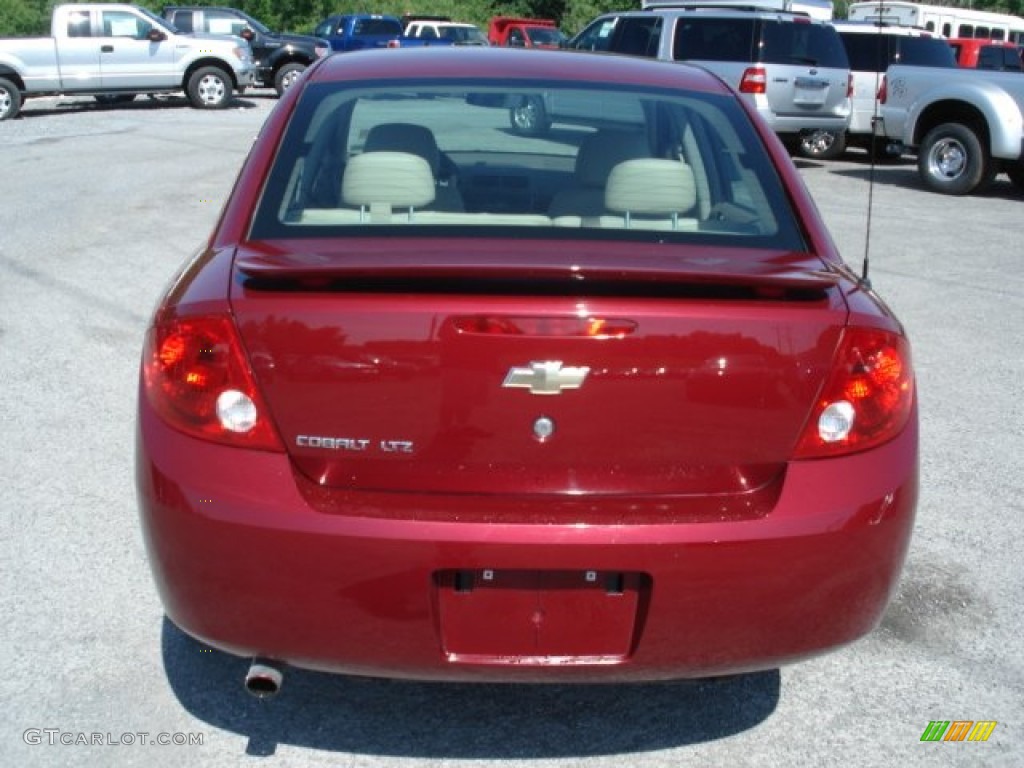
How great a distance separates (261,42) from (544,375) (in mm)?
26212

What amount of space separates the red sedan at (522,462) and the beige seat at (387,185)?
1.46 feet

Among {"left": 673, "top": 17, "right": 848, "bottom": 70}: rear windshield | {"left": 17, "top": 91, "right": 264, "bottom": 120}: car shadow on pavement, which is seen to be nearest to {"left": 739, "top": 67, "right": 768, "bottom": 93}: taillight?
{"left": 673, "top": 17, "right": 848, "bottom": 70}: rear windshield

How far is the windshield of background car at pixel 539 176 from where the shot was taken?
3.24 metres

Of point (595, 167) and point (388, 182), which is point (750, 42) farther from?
point (388, 182)

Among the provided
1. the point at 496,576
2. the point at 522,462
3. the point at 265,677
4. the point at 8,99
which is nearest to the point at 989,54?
the point at 8,99

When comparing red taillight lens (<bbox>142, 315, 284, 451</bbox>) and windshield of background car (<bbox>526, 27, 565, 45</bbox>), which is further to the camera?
windshield of background car (<bbox>526, 27, 565, 45</bbox>)

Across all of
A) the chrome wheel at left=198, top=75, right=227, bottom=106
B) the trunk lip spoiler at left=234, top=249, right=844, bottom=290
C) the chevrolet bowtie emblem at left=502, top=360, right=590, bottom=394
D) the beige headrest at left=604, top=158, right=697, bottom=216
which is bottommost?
the chrome wheel at left=198, top=75, right=227, bottom=106

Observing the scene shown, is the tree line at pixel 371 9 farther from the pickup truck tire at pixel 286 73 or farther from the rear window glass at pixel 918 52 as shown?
the rear window glass at pixel 918 52

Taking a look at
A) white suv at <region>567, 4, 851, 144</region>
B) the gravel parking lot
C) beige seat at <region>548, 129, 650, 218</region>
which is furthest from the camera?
white suv at <region>567, 4, 851, 144</region>

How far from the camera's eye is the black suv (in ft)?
87.0

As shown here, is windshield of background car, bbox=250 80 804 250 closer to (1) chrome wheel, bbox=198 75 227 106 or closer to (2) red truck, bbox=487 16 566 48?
(1) chrome wheel, bbox=198 75 227 106

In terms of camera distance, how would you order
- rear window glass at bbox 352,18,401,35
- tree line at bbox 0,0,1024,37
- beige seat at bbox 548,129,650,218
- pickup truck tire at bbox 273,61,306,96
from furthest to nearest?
tree line at bbox 0,0,1024,37 → rear window glass at bbox 352,18,401,35 → pickup truck tire at bbox 273,61,306,96 → beige seat at bbox 548,129,650,218

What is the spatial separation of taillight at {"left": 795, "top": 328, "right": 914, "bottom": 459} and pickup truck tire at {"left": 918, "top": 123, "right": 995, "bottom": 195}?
12.6 meters

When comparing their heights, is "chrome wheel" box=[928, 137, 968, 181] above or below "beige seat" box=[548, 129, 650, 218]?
below
